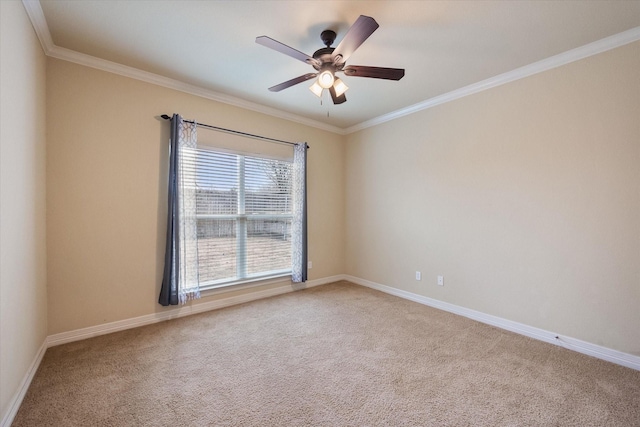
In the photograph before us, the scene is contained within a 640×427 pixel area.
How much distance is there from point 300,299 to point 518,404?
2556 millimetres

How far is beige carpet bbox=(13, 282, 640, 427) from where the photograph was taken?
5.45 feet

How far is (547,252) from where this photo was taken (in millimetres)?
2625

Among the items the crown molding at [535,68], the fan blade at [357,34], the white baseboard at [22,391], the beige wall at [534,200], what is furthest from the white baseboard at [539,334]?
the white baseboard at [22,391]

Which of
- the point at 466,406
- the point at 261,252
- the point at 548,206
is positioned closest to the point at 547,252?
the point at 548,206

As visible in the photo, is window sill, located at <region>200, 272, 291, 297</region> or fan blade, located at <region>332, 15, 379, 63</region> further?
window sill, located at <region>200, 272, 291, 297</region>

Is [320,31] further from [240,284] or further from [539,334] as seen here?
[539,334]

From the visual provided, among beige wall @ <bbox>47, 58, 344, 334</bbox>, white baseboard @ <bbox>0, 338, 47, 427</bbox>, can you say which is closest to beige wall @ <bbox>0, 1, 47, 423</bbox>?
white baseboard @ <bbox>0, 338, 47, 427</bbox>

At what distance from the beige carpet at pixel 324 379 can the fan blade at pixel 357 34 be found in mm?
2340

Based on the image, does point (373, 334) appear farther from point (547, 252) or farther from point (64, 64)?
point (64, 64)

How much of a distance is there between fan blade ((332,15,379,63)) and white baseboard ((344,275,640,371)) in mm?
3002

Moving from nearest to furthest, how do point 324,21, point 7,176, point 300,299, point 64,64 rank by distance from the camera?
point 7,176, point 324,21, point 64,64, point 300,299

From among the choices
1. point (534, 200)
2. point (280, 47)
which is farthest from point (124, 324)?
point (534, 200)

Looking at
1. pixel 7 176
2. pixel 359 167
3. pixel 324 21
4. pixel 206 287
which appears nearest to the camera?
pixel 7 176

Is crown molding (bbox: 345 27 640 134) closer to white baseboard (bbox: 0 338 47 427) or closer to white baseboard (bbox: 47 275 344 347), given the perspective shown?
white baseboard (bbox: 47 275 344 347)
